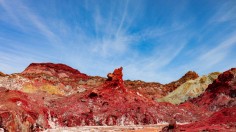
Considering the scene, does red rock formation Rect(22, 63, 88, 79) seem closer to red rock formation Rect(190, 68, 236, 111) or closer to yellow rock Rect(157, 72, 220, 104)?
yellow rock Rect(157, 72, 220, 104)

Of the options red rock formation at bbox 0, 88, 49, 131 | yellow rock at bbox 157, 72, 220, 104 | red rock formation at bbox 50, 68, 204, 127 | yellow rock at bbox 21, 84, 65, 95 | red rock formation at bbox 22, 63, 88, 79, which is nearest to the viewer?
red rock formation at bbox 0, 88, 49, 131

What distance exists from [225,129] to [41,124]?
53.2 ft

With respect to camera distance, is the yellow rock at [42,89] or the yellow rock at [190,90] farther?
the yellow rock at [190,90]

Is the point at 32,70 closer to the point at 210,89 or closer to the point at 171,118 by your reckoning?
the point at 210,89

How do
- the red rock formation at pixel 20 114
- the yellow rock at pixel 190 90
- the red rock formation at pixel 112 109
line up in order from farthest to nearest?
the yellow rock at pixel 190 90 → the red rock formation at pixel 112 109 → the red rock formation at pixel 20 114

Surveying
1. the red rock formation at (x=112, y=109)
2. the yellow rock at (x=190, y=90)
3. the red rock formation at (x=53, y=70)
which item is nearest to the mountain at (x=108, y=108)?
the red rock formation at (x=112, y=109)

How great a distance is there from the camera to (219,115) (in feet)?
61.2

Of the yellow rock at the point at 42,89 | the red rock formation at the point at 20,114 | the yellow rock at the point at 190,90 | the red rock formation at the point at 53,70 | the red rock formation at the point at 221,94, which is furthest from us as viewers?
the red rock formation at the point at 53,70

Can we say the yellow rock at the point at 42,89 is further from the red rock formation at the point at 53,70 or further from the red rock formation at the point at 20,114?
the red rock formation at the point at 53,70

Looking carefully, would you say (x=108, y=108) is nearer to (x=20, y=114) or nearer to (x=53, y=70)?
(x=20, y=114)


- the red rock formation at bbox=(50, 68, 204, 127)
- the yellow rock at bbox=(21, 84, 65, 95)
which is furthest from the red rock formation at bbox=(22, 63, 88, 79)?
the red rock formation at bbox=(50, 68, 204, 127)

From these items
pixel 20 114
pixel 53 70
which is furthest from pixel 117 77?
pixel 53 70

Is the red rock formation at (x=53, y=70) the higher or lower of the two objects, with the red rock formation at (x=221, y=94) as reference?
higher

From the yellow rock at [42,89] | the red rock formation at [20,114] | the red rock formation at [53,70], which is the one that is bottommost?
the red rock formation at [20,114]
